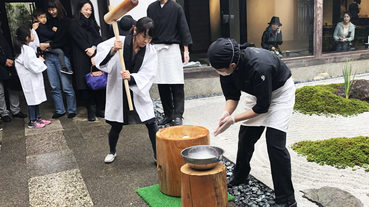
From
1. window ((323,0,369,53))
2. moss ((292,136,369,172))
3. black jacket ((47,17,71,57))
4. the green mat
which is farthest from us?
window ((323,0,369,53))

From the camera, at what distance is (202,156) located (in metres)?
2.91

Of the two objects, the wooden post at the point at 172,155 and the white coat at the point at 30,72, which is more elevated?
the white coat at the point at 30,72

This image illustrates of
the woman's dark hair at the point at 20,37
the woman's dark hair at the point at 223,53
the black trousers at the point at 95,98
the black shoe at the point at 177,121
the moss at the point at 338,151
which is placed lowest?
the moss at the point at 338,151

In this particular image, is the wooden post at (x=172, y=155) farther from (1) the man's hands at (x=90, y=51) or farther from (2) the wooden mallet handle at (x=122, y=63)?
(1) the man's hands at (x=90, y=51)

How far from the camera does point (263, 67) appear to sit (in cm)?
278

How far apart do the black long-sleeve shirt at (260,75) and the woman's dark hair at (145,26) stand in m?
1.02

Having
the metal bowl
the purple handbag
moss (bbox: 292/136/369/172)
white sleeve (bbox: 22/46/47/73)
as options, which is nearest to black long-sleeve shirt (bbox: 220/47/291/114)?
the metal bowl

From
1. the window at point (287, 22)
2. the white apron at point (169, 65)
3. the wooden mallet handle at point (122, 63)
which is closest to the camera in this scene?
the wooden mallet handle at point (122, 63)

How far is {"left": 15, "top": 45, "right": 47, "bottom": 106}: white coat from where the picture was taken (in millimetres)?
5789

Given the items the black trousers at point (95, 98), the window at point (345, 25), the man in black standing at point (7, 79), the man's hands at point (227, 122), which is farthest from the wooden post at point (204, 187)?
the window at point (345, 25)

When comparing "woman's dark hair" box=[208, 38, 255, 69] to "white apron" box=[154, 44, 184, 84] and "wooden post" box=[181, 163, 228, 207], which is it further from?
"white apron" box=[154, 44, 184, 84]

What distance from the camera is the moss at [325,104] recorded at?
6266mm

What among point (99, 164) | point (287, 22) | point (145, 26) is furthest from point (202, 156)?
point (287, 22)

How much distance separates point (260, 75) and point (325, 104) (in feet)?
13.8
